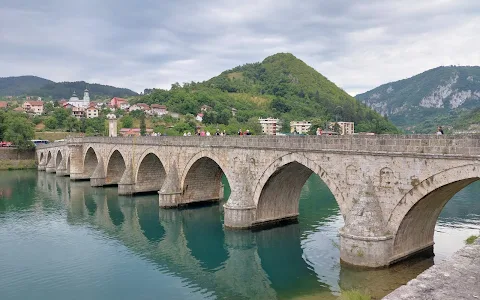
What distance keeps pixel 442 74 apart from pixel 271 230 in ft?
642

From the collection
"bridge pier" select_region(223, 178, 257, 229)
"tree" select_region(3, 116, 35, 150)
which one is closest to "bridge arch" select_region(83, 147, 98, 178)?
"tree" select_region(3, 116, 35, 150)

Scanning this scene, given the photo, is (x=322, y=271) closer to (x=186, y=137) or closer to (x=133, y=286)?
(x=133, y=286)

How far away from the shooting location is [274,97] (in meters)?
133

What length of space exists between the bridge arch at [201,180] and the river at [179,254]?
1186mm

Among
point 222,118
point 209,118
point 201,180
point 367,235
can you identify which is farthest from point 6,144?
point 367,235

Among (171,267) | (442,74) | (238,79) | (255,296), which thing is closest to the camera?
(255,296)

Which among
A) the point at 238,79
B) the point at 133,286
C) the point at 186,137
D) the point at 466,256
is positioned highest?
the point at 238,79

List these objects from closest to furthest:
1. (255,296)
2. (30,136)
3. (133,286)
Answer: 1. (255,296)
2. (133,286)
3. (30,136)

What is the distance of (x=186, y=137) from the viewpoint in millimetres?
27234

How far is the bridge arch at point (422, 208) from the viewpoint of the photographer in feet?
40.7

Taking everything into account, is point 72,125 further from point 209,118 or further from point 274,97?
point 274,97

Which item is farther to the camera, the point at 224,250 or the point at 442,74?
the point at 442,74

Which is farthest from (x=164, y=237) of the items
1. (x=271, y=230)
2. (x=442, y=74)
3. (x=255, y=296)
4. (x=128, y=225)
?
(x=442, y=74)

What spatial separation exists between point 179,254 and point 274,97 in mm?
116296
